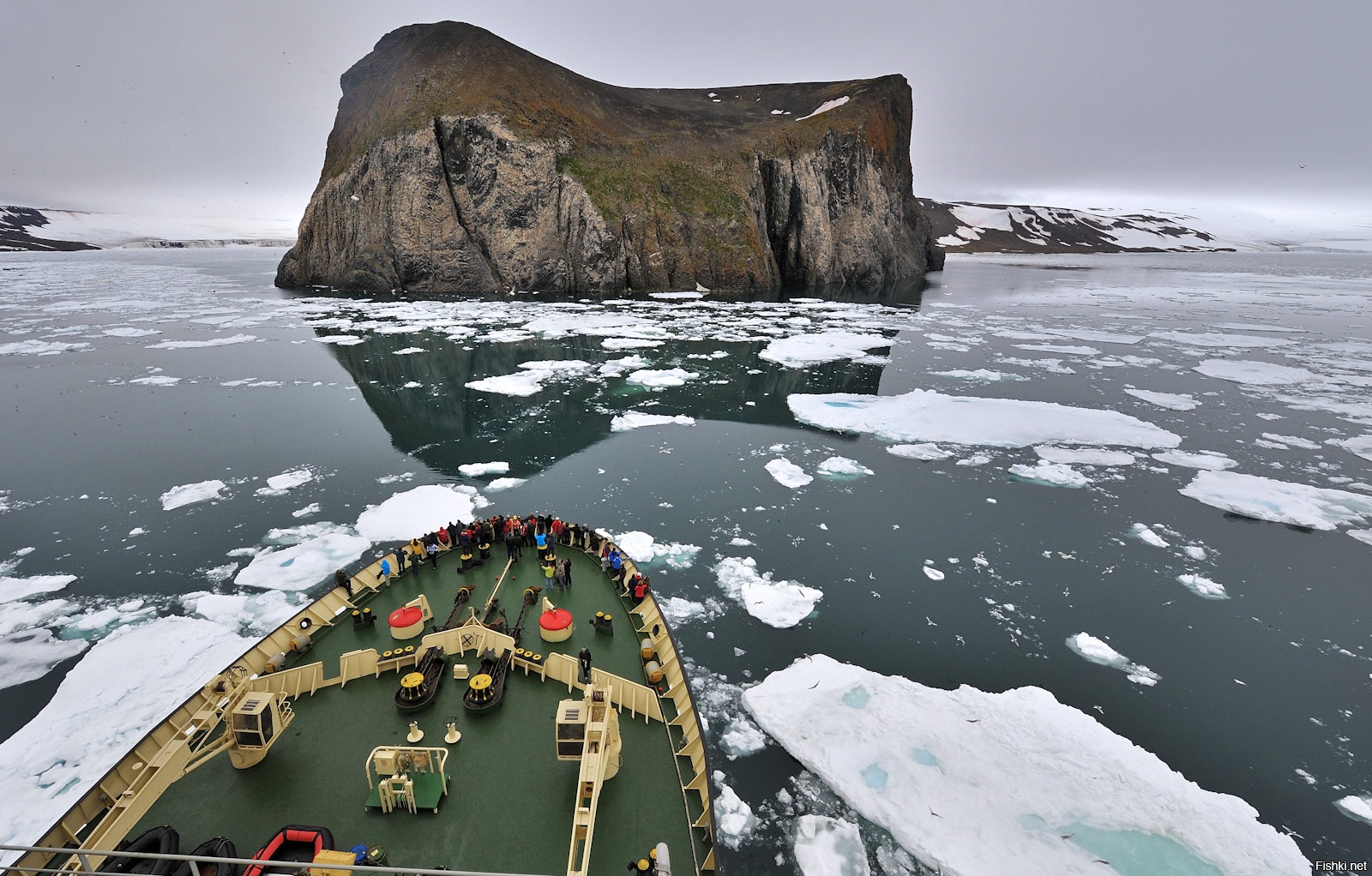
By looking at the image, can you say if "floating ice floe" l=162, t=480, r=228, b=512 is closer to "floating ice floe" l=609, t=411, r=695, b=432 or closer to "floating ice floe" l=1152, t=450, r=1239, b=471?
"floating ice floe" l=609, t=411, r=695, b=432

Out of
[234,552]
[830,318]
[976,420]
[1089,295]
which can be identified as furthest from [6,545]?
[1089,295]

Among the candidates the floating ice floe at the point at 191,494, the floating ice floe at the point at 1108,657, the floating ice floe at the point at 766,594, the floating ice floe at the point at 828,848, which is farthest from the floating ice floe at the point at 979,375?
the floating ice floe at the point at 191,494

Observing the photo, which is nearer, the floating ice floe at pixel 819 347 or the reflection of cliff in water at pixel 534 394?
the reflection of cliff in water at pixel 534 394

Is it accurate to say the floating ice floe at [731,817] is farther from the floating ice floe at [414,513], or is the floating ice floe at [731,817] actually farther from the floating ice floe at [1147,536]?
the floating ice floe at [1147,536]

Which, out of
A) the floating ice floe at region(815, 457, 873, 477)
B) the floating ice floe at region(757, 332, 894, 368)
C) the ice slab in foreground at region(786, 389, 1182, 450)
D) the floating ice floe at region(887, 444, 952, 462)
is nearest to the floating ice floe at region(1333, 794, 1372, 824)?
the floating ice floe at region(815, 457, 873, 477)

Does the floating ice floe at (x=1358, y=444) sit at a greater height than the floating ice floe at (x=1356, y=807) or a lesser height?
greater

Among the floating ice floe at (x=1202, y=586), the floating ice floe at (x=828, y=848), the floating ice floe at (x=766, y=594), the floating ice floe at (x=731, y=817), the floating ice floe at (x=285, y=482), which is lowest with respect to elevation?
the floating ice floe at (x=828, y=848)
